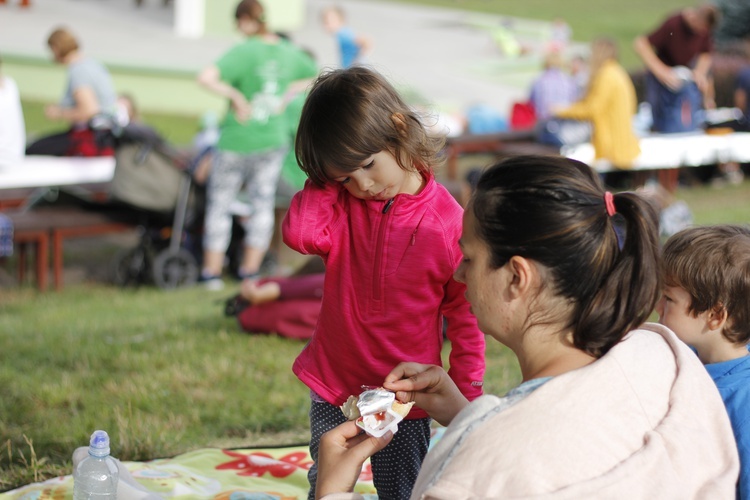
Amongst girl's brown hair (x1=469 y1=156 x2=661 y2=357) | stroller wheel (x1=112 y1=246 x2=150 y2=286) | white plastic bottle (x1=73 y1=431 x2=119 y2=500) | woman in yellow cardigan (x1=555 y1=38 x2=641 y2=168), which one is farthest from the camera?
woman in yellow cardigan (x1=555 y1=38 x2=641 y2=168)

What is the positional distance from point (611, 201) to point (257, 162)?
550 cm

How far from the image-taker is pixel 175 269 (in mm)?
7559

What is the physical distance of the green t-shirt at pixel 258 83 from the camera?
6.96 meters

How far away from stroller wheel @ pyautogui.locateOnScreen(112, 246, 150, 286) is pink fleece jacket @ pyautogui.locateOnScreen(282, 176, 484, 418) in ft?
17.3

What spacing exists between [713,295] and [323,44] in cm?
2135

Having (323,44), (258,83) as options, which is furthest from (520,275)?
(323,44)

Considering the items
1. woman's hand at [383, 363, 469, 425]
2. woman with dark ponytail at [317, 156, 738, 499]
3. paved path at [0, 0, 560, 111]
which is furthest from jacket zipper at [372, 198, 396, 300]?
paved path at [0, 0, 560, 111]

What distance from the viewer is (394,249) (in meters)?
2.56

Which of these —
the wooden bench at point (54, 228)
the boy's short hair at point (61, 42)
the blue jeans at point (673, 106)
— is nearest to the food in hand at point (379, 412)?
the wooden bench at point (54, 228)

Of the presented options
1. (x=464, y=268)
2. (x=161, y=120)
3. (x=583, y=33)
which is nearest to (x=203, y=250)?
(x=464, y=268)

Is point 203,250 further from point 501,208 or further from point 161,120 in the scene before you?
point 161,120

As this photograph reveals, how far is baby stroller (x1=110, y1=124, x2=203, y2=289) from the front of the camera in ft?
24.2

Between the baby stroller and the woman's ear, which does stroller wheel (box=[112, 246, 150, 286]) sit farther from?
the woman's ear

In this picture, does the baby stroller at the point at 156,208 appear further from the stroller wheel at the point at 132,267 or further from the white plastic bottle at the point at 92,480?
the white plastic bottle at the point at 92,480
